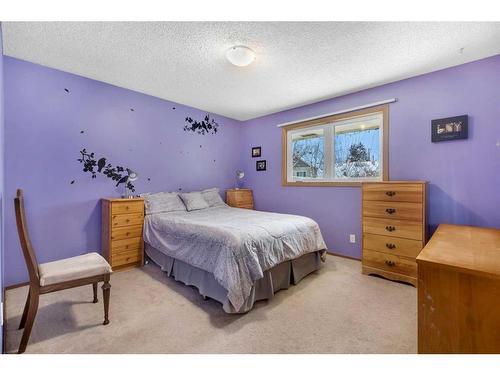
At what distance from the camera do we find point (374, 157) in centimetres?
310

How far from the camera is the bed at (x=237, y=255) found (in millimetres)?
1852

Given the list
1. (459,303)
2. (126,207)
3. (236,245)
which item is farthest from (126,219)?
(459,303)

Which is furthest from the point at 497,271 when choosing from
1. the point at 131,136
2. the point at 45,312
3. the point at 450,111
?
the point at 131,136

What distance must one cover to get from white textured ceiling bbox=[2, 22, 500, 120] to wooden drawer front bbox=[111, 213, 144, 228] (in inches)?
67.7

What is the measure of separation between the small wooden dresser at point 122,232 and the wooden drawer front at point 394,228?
284cm

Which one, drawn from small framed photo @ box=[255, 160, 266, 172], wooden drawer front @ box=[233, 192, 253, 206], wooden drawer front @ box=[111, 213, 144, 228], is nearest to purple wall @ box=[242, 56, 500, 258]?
small framed photo @ box=[255, 160, 266, 172]

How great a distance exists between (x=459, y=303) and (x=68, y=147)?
11.9ft

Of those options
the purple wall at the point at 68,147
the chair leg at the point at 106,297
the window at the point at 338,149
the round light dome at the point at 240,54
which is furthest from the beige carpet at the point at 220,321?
the round light dome at the point at 240,54

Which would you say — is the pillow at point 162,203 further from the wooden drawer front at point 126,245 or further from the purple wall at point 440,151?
the purple wall at point 440,151

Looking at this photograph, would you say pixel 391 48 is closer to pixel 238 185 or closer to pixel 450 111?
pixel 450 111

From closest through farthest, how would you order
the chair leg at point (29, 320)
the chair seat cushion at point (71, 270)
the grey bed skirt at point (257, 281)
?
the chair leg at point (29, 320)
the chair seat cushion at point (71, 270)
the grey bed skirt at point (257, 281)

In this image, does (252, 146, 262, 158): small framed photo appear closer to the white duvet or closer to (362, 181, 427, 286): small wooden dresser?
the white duvet

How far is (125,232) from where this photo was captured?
283 centimetres

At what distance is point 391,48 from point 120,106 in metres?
3.26
